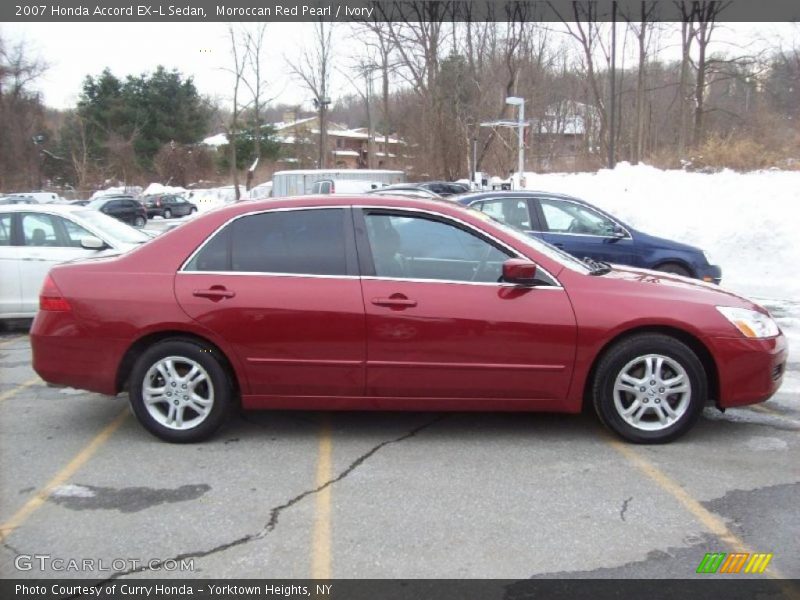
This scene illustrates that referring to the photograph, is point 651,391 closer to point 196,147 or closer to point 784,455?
point 784,455

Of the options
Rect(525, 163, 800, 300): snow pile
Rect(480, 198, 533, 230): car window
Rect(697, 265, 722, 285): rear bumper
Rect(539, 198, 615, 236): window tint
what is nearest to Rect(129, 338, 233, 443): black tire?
Rect(480, 198, 533, 230): car window

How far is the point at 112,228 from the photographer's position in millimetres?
8742

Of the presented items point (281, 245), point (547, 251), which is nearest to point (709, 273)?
point (547, 251)

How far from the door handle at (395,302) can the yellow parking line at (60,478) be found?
2.09 metres

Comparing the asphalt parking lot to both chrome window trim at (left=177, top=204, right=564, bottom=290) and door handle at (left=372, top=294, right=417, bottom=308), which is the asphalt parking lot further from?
chrome window trim at (left=177, top=204, right=564, bottom=290)

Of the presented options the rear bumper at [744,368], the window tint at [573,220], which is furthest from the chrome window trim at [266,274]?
the window tint at [573,220]

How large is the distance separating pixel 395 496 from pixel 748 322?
254cm

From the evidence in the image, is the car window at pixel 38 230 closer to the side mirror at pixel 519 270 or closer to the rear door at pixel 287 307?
the rear door at pixel 287 307

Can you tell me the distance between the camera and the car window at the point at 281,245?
14.4ft

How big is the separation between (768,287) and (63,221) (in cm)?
1053

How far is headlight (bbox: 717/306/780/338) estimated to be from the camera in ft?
14.1

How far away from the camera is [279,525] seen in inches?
133

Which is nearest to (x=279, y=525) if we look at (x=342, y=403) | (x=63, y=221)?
(x=342, y=403)
